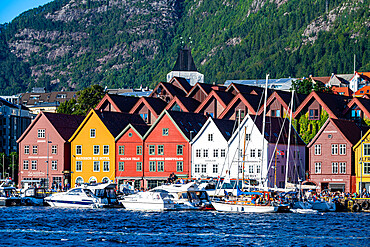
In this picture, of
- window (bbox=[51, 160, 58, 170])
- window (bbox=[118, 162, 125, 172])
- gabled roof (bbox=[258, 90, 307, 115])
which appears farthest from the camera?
window (bbox=[51, 160, 58, 170])

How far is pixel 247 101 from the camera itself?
130 meters

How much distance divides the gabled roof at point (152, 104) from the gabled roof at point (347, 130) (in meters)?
30.8

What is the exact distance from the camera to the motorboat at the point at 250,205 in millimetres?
89875

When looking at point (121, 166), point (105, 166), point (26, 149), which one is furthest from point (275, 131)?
point (26, 149)

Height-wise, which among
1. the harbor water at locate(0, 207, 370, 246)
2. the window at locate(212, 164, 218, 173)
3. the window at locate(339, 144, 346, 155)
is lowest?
the harbor water at locate(0, 207, 370, 246)

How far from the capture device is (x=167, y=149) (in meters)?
123

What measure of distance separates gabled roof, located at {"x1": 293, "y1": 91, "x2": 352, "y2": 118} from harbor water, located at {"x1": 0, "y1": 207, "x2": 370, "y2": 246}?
109 feet

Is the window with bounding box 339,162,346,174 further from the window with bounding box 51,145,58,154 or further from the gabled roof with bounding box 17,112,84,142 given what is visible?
the window with bounding box 51,145,58,154

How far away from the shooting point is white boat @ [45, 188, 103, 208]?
9956cm

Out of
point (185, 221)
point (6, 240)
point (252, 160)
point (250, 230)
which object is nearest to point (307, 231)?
point (250, 230)

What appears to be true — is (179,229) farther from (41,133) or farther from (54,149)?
(41,133)

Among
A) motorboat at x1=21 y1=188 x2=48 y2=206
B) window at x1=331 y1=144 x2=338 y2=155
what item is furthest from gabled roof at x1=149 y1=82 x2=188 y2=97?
motorboat at x1=21 y1=188 x2=48 y2=206

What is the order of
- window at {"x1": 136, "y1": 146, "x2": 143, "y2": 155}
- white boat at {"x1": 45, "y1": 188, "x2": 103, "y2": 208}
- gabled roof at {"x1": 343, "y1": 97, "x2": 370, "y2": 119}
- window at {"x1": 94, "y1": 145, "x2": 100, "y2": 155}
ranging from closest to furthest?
white boat at {"x1": 45, "y1": 188, "x2": 103, "y2": 208} → gabled roof at {"x1": 343, "y1": 97, "x2": 370, "y2": 119} → window at {"x1": 136, "y1": 146, "x2": 143, "y2": 155} → window at {"x1": 94, "y1": 145, "x2": 100, "y2": 155}

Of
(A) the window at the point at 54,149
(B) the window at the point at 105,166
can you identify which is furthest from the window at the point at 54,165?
(B) the window at the point at 105,166
